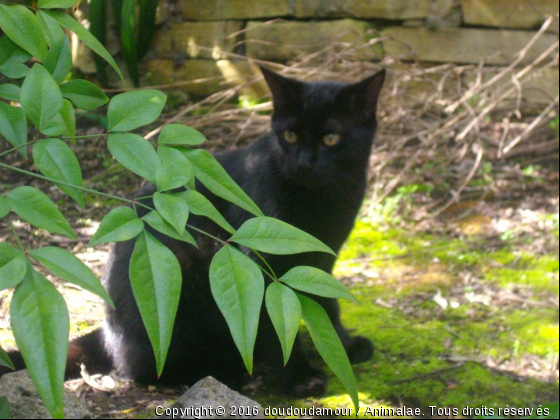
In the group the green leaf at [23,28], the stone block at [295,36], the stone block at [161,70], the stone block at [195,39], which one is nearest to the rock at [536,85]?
the stone block at [295,36]

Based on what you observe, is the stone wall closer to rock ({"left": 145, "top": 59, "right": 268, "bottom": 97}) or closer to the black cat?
rock ({"left": 145, "top": 59, "right": 268, "bottom": 97})

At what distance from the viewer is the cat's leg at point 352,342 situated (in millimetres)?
2447

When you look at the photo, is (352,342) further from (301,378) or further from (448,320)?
(448,320)

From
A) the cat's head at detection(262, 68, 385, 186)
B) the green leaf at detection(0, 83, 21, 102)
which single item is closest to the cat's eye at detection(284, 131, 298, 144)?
the cat's head at detection(262, 68, 385, 186)

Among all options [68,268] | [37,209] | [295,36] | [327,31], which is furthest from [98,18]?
[68,268]

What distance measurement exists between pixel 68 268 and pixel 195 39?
4.15m

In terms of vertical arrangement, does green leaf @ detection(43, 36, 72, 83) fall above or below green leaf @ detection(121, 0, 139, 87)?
below

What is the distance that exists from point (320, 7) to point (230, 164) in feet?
8.47

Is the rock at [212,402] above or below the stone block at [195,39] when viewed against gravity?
below

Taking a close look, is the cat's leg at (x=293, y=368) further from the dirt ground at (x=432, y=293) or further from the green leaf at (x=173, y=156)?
the green leaf at (x=173, y=156)

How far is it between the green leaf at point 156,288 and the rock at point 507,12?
4.42 m

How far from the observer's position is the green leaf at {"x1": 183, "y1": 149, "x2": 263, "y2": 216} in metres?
0.97

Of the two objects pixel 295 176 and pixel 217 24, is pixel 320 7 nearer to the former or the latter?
pixel 217 24

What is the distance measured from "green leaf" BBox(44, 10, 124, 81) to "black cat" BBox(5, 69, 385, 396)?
110 centimetres
